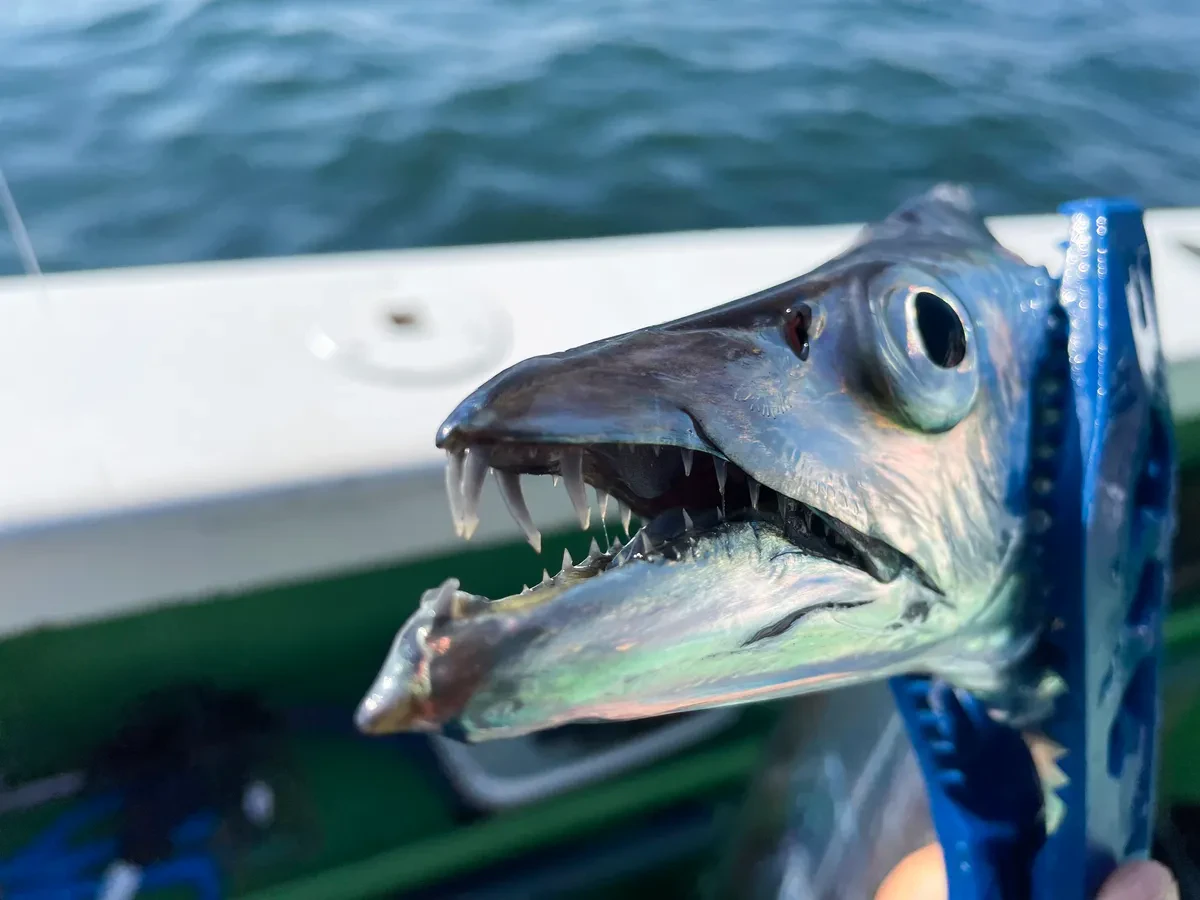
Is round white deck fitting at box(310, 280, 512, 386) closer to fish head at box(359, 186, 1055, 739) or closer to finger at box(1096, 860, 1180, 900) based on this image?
fish head at box(359, 186, 1055, 739)

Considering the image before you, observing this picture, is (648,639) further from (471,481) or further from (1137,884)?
(1137,884)

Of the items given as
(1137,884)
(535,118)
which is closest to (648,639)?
(1137,884)

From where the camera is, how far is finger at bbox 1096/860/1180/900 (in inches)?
33.1

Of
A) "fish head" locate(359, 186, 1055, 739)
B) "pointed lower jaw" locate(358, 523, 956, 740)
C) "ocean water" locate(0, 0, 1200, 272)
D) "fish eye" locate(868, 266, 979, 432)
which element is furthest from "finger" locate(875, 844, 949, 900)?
"ocean water" locate(0, 0, 1200, 272)

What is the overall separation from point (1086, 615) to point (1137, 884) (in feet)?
0.85

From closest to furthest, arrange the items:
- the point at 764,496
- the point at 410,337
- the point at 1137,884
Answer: the point at 764,496, the point at 1137,884, the point at 410,337

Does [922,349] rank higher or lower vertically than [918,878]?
higher

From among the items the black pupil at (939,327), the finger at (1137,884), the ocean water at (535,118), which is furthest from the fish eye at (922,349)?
the ocean water at (535,118)

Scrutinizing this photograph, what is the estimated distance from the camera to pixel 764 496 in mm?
743

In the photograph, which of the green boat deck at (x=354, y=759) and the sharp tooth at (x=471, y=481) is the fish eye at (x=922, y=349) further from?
the green boat deck at (x=354, y=759)

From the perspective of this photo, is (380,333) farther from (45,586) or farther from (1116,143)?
(1116,143)

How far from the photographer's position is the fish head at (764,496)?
61cm

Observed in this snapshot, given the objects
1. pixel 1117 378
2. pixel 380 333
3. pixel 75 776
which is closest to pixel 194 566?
pixel 75 776

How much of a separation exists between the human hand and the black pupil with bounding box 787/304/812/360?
540 millimetres
